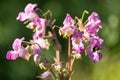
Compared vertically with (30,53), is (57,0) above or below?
above

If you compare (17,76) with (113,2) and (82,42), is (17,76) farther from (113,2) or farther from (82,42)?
(82,42)

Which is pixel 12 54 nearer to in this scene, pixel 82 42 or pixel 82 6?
pixel 82 42

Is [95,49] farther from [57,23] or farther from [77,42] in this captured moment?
[57,23]

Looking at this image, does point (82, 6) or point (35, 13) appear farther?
point (82, 6)

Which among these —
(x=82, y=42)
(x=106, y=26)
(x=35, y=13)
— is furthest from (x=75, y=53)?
(x=106, y=26)

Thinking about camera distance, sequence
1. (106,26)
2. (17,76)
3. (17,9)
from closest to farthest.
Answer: (106,26)
(17,76)
(17,9)

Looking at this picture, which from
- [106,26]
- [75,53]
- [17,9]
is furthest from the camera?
[17,9]
